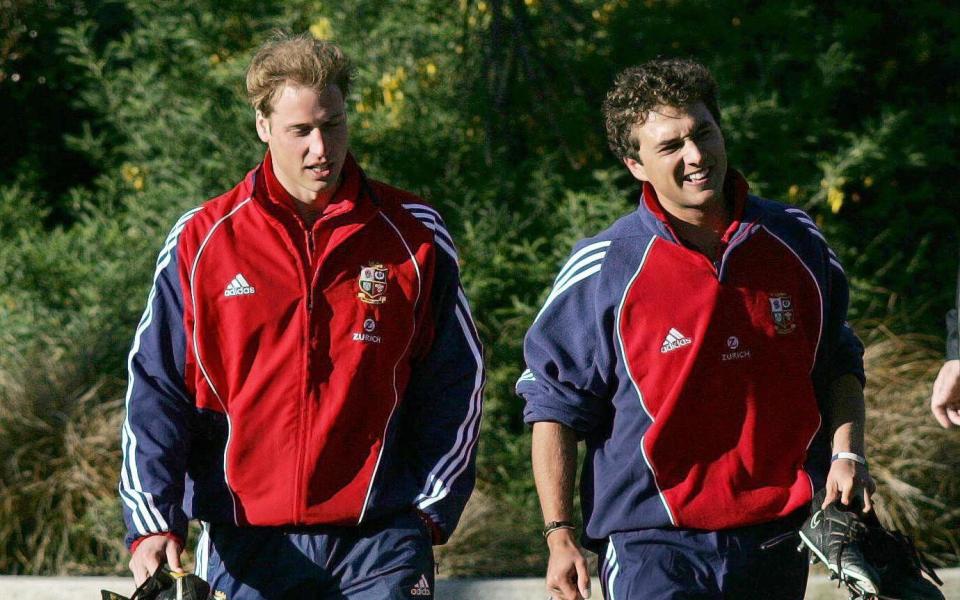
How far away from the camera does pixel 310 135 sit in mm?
3973

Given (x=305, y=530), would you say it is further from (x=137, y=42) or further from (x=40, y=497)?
(x=137, y=42)

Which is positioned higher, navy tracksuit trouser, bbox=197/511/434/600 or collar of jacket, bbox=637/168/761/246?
collar of jacket, bbox=637/168/761/246

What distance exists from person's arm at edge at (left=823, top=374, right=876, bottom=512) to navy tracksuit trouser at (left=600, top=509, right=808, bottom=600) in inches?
5.8

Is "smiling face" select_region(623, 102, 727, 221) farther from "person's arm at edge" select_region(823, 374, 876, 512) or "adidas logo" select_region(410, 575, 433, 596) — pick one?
"adidas logo" select_region(410, 575, 433, 596)

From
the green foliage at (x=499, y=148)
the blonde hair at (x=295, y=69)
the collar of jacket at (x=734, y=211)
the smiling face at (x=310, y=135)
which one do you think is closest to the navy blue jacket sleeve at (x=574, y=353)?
the collar of jacket at (x=734, y=211)

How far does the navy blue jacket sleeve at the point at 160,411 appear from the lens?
3.92m

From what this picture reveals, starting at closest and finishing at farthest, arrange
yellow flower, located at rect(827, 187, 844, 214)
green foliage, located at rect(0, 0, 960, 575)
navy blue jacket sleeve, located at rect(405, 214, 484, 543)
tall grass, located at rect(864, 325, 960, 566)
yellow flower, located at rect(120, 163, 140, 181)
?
navy blue jacket sleeve, located at rect(405, 214, 484, 543)
tall grass, located at rect(864, 325, 960, 566)
green foliage, located at rect(0, 0, 960, 575)
yellow flower, located at rect(827, 187, 844, 214)
yellow flower, located at rect(120, 163, 140, 181)

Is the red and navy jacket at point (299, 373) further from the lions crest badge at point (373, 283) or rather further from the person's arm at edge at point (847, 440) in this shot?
the person's arm at edge at point (847, 440)

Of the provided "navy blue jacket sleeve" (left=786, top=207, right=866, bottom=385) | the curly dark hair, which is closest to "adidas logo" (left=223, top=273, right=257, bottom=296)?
the curly dark hair

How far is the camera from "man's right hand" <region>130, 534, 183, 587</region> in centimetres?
384

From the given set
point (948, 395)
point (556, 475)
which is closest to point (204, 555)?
point (556, 475)

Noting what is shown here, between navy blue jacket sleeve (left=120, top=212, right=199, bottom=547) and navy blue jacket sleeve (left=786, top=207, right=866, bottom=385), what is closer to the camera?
navy blue jacket sleeve (left=120, top=212, right=199, bottom=547)

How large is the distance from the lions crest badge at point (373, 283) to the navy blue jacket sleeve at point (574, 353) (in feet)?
1.41

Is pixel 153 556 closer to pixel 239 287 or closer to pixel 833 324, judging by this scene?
pixel 239 287
